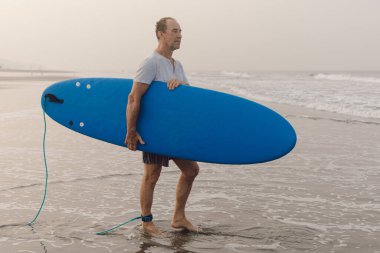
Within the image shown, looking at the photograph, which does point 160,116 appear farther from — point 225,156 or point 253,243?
point 253,243

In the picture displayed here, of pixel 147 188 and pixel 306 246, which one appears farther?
pixel 147 188

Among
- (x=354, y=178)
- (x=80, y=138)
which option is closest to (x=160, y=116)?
(x=354, y=178)

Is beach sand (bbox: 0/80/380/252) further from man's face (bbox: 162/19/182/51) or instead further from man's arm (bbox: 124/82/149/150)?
man's face (bbox: 162/19/182/51)

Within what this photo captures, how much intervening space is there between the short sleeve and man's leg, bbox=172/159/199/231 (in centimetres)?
63

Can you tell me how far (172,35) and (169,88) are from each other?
355 mm

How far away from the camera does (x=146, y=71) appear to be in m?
3.18

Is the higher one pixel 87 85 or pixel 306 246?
pixel 87 85

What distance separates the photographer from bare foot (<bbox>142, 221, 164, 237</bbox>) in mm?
3336

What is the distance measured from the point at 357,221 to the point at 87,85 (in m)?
2.32

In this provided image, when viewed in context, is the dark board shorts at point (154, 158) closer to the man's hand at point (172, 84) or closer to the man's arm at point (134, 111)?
the man's arm at point (134, 111)

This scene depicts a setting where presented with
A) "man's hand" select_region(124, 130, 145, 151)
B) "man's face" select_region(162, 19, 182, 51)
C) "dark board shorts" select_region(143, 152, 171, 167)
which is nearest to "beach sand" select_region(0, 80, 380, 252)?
"dark board shorts" select_region(143, 152, 171, 167)

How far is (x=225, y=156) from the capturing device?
3.44 meters

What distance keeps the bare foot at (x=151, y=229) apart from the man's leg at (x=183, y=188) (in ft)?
0.63

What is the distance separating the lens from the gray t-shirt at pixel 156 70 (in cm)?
316
